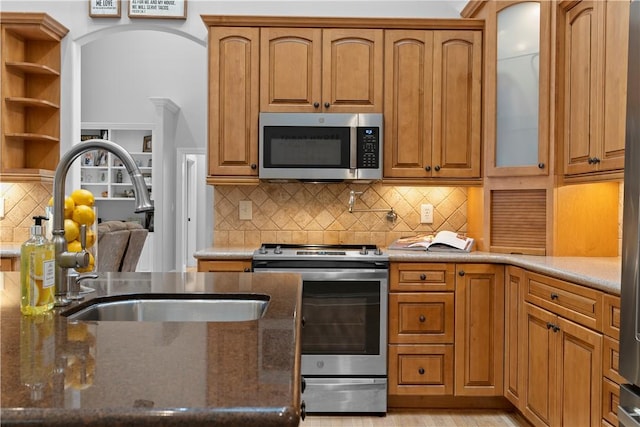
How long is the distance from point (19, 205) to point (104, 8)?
5.08ft

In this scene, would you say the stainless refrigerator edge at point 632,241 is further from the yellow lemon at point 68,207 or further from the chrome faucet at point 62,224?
the yellow lemon at point 68,207

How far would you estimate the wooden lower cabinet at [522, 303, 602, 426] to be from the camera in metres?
2.25

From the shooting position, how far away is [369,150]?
3.59 m

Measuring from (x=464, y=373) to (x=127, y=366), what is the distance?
2.89 meters

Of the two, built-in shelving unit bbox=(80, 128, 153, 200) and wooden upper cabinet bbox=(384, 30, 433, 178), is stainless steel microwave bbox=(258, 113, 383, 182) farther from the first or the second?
built-in shelving unit bbox=(80, 128, 153, 200)

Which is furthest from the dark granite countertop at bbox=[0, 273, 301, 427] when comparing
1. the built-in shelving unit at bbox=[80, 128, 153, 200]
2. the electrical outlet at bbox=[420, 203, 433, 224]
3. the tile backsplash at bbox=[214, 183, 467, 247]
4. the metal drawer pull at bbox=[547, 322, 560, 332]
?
the built-in shelving unit at bbox=[80, 128, 153, 200]

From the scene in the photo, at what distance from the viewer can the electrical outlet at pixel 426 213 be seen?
396 centimetres

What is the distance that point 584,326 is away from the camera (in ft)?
7.62

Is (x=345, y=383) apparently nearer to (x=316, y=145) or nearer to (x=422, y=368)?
(x=422, y=368)

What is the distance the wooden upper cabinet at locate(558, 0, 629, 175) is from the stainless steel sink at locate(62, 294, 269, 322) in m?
1.93

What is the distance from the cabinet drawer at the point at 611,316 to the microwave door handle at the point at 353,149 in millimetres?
1794

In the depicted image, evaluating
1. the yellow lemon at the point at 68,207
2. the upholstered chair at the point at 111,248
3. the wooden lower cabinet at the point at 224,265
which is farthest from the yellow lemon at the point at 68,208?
the upholstered chair at the point at 111,248

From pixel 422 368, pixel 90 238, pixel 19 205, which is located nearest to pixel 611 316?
pixel 422 368

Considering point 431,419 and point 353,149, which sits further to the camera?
point 353,149
